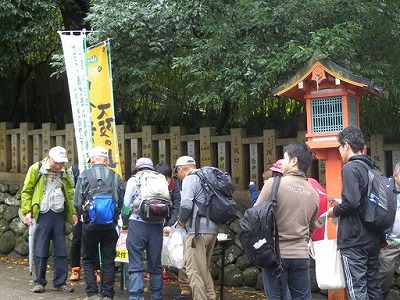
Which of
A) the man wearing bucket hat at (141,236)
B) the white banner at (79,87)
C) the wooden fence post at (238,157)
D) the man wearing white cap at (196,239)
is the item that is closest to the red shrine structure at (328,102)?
the man wearing white cap at (196,239)

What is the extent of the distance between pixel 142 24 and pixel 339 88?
316 cm

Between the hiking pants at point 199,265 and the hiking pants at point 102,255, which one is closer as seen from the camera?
the hiking pants at point 199,265

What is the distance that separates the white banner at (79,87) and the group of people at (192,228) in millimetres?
824

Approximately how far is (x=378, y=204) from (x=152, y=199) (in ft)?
8.42

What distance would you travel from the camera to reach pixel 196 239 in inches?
291

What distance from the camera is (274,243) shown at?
5703mm

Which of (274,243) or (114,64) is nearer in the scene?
(274,243)

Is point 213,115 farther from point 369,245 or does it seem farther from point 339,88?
point 369,245

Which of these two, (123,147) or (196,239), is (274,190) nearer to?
(196,239)

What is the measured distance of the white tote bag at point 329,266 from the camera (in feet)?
20.7

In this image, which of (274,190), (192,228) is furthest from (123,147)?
(274,190)

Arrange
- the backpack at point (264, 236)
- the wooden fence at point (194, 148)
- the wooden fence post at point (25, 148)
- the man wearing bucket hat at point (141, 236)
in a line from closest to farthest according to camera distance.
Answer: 1. the backpack at point (264, 236)
2. the man wearing bucket hat at point (141, 236)
3. the wooden fence at point (194, 148)
4. the wooden fence post at point (25, 148)

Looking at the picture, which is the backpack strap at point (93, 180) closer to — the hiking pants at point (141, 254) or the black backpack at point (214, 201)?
the hiking pants at point (141, 254)

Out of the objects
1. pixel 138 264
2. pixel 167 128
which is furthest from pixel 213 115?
pixel 138 264
